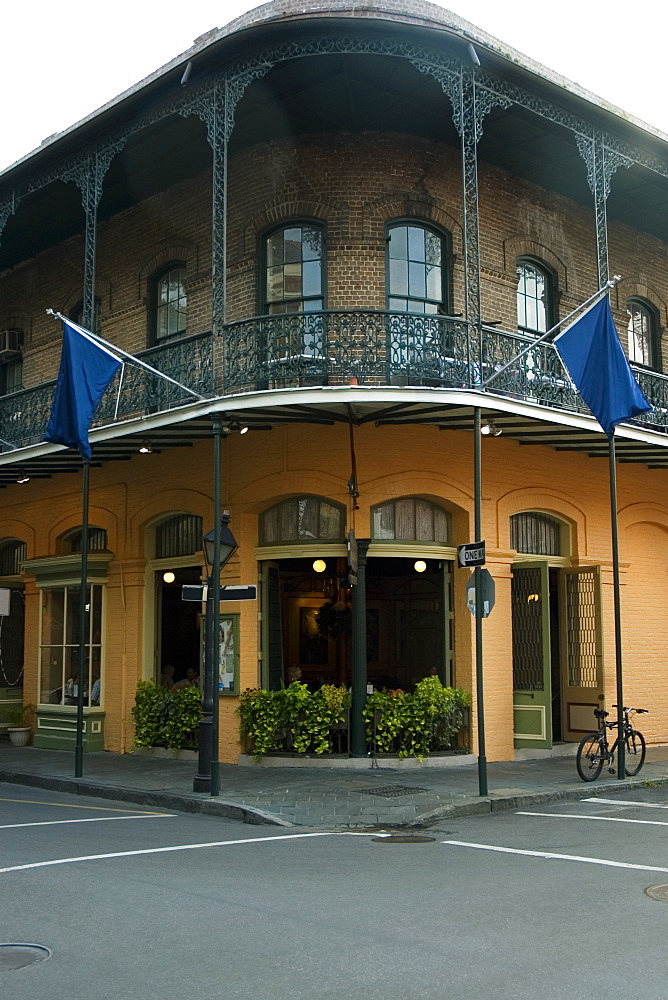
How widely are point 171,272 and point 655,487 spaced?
9.34 metres

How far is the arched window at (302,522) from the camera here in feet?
51.9

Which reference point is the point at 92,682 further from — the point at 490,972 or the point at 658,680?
the point at 490,972

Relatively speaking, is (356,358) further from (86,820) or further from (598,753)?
(86,820)

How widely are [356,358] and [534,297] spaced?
15.3ft

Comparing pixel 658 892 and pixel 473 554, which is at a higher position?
pixel 473 554

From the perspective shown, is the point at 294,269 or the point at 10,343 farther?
the point at 10,343

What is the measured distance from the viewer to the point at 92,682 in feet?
59.6

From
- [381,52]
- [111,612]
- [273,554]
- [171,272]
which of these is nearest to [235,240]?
[171,272]

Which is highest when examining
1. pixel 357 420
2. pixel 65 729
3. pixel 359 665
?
pixel 357 420

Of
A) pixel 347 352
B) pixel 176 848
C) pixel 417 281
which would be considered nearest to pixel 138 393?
pixel 347 352

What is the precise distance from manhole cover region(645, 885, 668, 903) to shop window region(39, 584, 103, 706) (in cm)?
1210

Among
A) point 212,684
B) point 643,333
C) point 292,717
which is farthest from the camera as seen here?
point 643,333

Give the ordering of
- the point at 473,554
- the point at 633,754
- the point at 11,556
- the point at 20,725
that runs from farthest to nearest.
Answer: the point at 11,556 < the point at 20,725 < the point at 633,754 < the point at 473,554

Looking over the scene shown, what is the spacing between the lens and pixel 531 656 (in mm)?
16641
